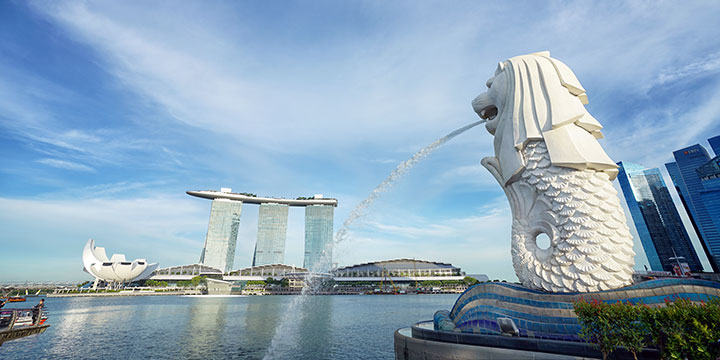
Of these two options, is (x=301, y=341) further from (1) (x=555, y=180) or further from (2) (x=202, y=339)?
(1) (x=555, y=180)

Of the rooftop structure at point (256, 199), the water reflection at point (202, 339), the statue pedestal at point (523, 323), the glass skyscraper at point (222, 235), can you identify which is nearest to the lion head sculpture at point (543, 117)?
the statue pedestal at point (523, 323)

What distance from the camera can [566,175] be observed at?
10.9 metres

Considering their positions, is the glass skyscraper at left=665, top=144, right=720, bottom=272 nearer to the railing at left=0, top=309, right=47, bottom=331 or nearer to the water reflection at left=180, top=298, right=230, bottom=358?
the water reflection at left=180, top=298, right=230, bottom=358

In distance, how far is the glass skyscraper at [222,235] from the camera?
12212 cm

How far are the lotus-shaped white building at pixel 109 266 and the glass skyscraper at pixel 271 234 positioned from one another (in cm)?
Result: 4265

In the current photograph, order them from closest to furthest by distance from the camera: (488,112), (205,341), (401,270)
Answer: (488,112)
(205,341)
(401,270)

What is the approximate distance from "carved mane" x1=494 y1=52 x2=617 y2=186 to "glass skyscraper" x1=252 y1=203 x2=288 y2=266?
411 feet

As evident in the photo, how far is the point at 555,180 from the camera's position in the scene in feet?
36.1

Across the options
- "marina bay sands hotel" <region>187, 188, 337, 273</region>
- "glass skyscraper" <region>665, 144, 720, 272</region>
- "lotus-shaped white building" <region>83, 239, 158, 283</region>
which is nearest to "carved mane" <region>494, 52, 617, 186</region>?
"glass skyscraper" <region>665, 144, 720, 272</region>

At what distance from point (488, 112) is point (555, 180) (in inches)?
187

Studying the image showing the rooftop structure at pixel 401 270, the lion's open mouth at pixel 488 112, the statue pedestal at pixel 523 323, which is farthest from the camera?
the rooftop structure at pixel 401 270

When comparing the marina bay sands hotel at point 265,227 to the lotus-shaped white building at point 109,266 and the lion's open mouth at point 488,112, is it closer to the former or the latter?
the lotus-shaped white building at point 109,266

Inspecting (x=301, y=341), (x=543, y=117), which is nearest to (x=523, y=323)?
(x=543, y=117)

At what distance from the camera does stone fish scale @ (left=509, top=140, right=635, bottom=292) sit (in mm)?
9781
